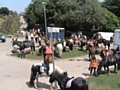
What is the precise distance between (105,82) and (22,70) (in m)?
6.27

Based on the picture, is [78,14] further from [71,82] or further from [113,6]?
[71,82]

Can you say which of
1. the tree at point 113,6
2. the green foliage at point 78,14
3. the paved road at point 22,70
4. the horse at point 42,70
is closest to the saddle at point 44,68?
the horse at point 42,70

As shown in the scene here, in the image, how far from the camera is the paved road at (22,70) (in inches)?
560

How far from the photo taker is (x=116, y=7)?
2196 inches

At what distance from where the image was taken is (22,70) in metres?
18.1

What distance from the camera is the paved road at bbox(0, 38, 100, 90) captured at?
14.2 m

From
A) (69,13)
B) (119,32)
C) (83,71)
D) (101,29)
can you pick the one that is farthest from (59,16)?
(83,71)

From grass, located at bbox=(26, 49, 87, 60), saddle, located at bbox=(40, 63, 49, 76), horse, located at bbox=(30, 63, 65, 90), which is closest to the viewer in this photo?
horse, located at bbox=(30, 63, 65, 90)

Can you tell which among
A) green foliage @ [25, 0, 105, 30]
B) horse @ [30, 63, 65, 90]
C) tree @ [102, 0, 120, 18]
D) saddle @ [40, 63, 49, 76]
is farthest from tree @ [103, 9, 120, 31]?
saddle @ [40, 63, 49, 76]

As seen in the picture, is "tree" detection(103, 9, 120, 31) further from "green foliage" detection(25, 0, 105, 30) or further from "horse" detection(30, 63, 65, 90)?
"horse" detection(30, 63, 65, 90)

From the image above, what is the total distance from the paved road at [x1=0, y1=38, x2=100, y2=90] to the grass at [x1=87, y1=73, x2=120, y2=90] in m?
1.26

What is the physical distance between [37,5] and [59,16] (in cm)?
1645

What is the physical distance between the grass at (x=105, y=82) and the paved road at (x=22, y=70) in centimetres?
126

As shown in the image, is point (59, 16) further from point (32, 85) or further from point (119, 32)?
point (32, 85)
